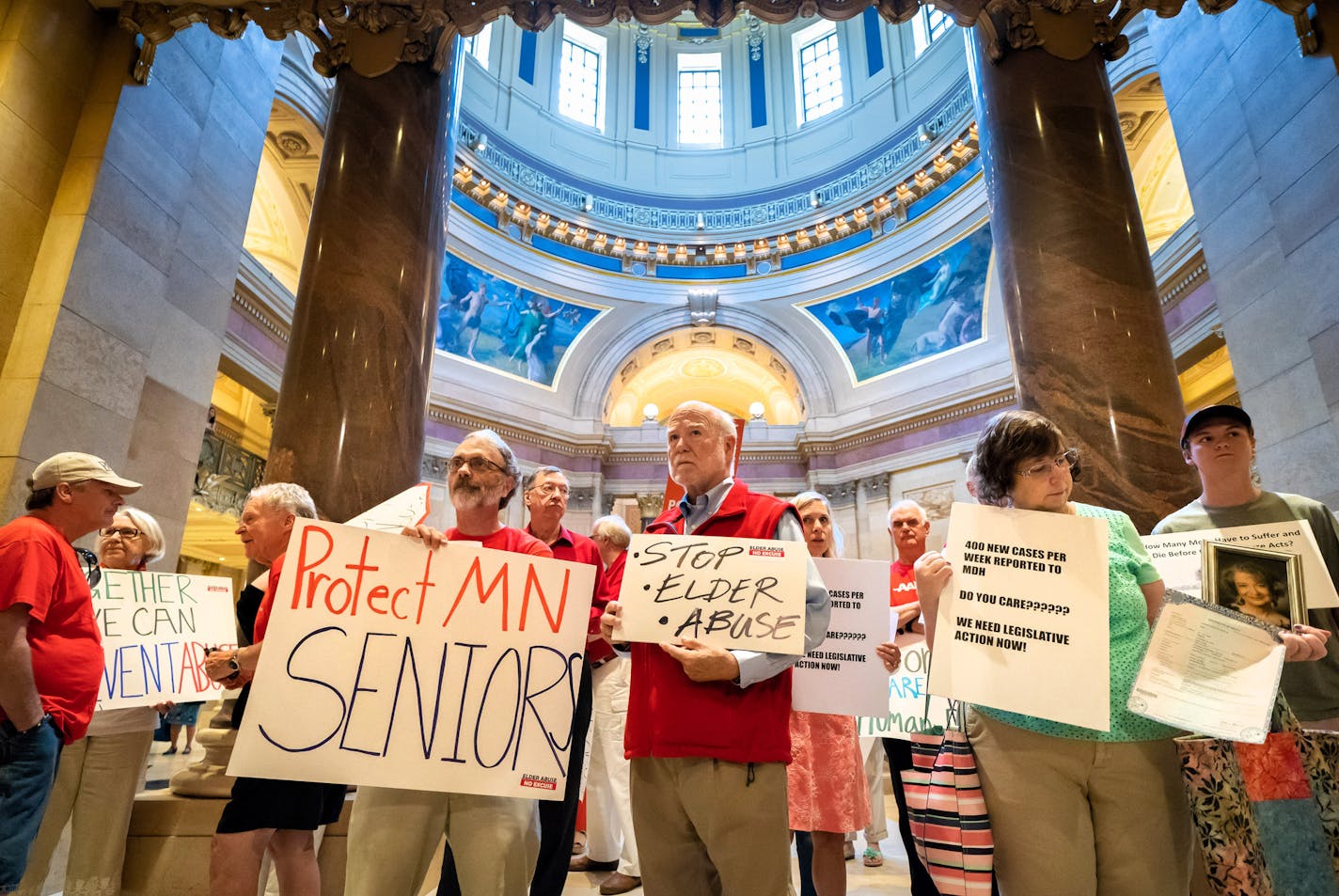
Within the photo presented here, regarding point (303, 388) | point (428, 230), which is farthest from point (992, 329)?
point (303, 388)

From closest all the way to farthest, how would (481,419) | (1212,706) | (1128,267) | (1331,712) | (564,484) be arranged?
1. (1212,706)
2. (1331,712)
3. (564,484)
4. (1128,267)
5. (481,419)

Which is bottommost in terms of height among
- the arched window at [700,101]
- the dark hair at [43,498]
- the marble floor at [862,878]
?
the marble floor at [862,878]

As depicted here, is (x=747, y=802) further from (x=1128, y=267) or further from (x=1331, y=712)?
(x=1128, y=267)

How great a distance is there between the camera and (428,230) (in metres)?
4.26

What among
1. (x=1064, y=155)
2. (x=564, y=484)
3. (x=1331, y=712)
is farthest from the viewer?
(x=1064, y=155)

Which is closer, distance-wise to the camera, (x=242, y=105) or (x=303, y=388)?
(x=303, y=388)

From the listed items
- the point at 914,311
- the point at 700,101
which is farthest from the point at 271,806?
the point at 700,101

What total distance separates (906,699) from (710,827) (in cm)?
185

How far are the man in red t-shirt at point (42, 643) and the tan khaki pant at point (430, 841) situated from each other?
3.93 ft

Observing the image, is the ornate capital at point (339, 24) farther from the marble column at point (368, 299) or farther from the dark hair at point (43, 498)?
the dark hair at point (43, 498)

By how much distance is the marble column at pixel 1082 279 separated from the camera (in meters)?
3.46

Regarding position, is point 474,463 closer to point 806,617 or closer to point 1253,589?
point 806,617

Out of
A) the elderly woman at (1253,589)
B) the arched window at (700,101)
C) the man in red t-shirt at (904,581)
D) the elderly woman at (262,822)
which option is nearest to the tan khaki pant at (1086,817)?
the elderly woman at (1253,589)

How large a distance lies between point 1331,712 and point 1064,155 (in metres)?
3.08
